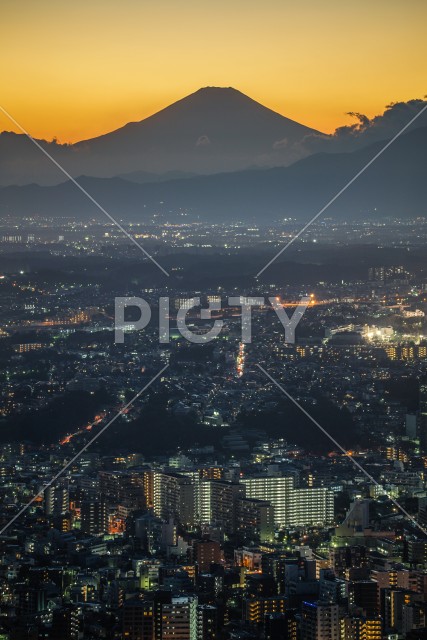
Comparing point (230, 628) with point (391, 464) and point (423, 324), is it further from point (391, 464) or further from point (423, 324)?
point (423, 324)

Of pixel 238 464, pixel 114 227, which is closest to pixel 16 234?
pixel 114 227

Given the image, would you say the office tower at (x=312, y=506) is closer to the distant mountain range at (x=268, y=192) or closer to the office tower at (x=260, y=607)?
the office tower at (x=260, y=607)

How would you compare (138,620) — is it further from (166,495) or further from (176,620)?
(166,495)

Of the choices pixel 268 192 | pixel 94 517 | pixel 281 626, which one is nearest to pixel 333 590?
pixel 281 626

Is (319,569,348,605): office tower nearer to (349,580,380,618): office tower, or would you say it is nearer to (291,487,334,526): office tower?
(349,580,380,618): office tower

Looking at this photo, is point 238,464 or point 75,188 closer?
point 238,464

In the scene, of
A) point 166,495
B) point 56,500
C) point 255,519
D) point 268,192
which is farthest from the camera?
point 268,192

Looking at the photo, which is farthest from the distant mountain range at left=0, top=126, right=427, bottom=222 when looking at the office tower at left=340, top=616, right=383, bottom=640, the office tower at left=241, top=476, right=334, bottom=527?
the office tower at left=340, top=616, right=383, bottom=640
